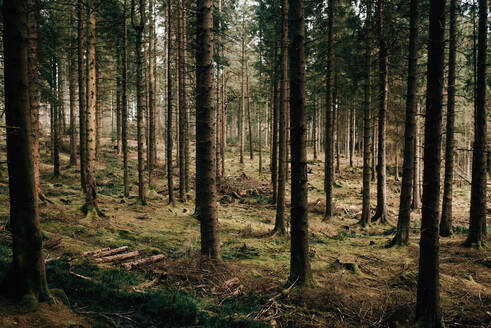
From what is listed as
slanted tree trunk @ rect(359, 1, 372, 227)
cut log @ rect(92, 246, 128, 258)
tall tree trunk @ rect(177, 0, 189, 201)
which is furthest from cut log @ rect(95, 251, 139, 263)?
slanted tree trunk @ rect(359, 1, 372, 227)

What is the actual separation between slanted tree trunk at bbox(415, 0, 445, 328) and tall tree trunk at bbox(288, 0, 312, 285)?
2200mm

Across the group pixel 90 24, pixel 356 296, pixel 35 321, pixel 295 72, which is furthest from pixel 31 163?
pixel 90 24

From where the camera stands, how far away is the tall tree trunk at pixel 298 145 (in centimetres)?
625

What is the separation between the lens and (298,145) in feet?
20.8

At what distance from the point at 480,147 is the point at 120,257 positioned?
37.1 feet

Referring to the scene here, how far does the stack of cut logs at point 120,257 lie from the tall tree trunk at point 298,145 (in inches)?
129

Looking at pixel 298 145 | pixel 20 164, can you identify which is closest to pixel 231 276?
pixel 298 145

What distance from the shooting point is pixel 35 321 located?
361cm

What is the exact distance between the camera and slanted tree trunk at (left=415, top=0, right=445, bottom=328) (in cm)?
489

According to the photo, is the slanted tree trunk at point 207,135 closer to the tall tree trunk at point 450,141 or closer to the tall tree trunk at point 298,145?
the tall tree trunk at point 298,145

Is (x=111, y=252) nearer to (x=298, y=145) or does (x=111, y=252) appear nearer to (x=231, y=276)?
(x=231, y=276)

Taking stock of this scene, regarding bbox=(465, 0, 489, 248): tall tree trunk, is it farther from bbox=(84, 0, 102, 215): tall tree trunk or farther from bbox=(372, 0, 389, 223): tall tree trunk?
bbox=(84, 0, 102, 215): tall tree trunk

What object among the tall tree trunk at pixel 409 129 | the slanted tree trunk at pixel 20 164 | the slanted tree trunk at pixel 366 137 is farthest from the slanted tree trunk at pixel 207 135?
the slanted tree trunk at pixel 366 137

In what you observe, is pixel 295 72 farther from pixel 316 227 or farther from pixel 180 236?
pixel 316 227
